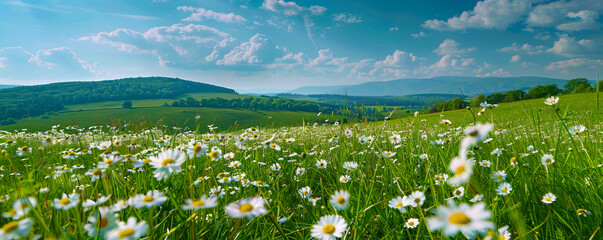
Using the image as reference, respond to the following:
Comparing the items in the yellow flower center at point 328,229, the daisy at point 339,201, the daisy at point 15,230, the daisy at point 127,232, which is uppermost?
the daisy at point 15,230

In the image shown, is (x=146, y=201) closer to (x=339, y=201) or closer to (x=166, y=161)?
(x=166, y=161)

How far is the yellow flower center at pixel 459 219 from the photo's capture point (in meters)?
0.63

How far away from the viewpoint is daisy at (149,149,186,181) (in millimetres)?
1235

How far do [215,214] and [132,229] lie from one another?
90 cm

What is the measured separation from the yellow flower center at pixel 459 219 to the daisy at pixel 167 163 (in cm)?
103

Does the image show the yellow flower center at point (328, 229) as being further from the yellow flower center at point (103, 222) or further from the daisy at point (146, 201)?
the yellow flower center at point (103, 222)

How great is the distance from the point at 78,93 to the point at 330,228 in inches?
7165

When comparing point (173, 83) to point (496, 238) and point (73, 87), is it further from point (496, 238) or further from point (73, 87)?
point (496, 238)

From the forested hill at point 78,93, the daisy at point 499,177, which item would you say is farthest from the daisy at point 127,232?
the forested hill at point 78,93

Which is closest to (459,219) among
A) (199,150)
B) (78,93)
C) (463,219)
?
(463,219)

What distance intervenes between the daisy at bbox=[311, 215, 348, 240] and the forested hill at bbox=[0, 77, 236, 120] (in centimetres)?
14243

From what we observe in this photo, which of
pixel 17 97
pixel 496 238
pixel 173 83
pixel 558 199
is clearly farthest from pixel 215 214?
pixel 173 83

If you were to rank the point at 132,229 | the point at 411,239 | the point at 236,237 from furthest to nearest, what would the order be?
the point at 411,239, the point at 236,237, the point at 132,229

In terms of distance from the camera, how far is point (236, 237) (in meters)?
1.66
